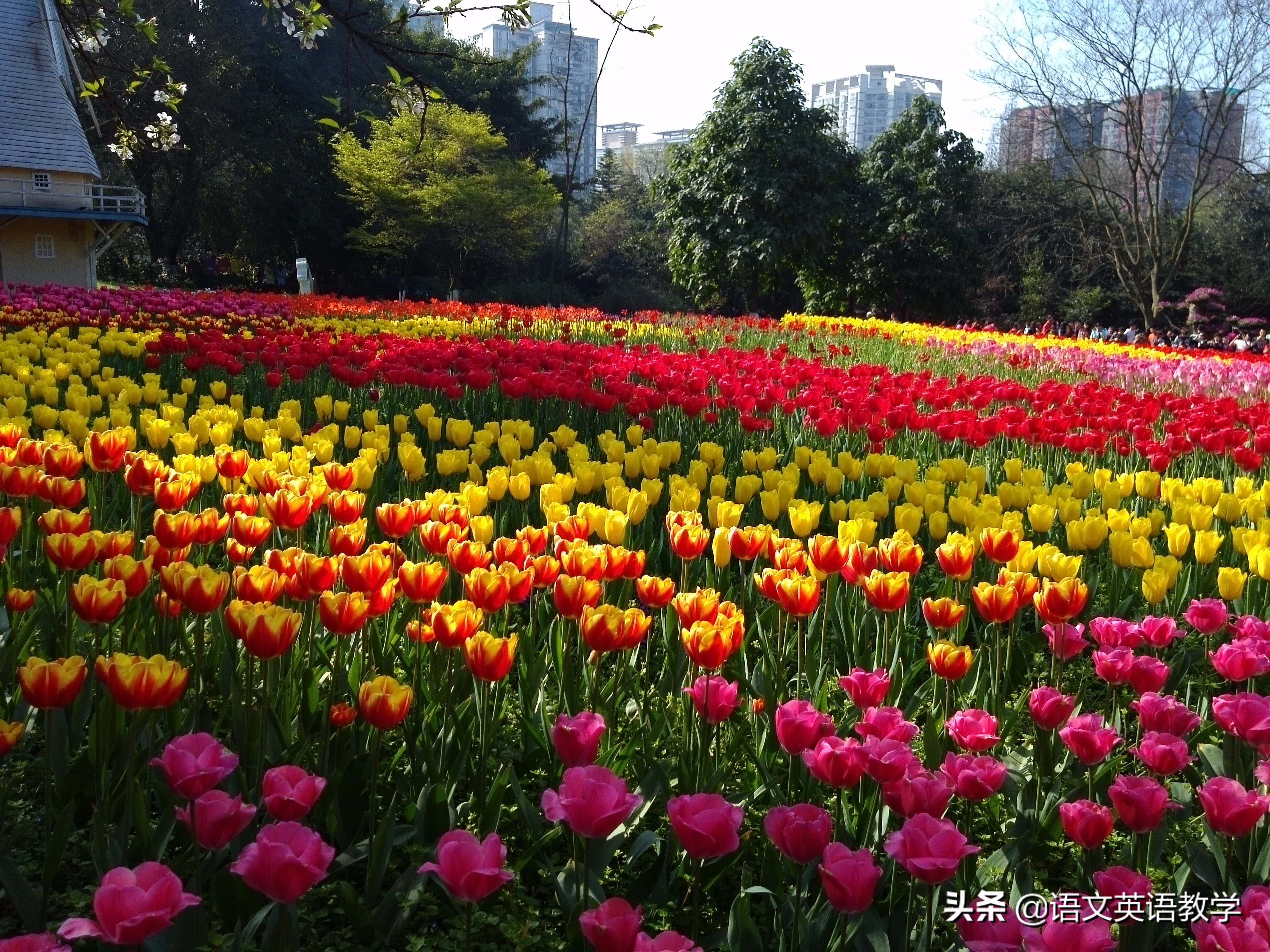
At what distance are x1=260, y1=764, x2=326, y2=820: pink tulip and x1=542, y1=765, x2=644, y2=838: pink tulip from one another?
314 mm

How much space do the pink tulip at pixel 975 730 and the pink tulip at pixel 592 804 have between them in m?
0.64

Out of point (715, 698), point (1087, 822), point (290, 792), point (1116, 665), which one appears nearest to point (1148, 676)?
point (1116, 665)

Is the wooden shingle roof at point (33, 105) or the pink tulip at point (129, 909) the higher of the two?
the wooden shingle roof at point (33, 105)

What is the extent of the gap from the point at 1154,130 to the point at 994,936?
91.9ft

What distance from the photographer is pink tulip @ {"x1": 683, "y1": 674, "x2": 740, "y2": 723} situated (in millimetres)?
1936

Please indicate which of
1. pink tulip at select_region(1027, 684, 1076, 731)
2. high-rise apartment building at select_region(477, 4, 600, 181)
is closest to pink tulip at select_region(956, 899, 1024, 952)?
pink tulip at select_region(1027, 684, 1076, 731)

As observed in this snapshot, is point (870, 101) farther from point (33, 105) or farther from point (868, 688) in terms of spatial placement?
point (868, 688)

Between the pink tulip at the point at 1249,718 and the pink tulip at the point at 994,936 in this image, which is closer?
the pink tulip at the point at 994,936

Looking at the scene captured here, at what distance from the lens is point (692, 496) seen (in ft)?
10.5

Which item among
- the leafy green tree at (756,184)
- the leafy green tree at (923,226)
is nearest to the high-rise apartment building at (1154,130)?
the leafy green tree at (923,226)

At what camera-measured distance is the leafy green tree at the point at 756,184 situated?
25.7 meters

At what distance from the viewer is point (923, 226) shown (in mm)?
31172

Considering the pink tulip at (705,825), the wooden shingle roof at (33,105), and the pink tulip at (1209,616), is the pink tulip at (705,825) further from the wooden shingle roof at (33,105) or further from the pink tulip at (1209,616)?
the wooden shingle roof at (33,105)

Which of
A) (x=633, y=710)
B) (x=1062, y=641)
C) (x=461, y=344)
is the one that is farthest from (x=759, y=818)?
(x=461, y=344)
